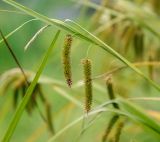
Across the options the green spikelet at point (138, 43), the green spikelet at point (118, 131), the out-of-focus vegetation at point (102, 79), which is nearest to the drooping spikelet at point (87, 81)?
the out-of-focus vegetation at point (102, 79)

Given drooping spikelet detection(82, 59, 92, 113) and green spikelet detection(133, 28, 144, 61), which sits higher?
drooping spikelet detection(82, 59, 92, 113)

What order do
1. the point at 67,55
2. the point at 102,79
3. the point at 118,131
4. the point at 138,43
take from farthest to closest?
the point at 102,79 < the point at 138,43 < the point at 118,131 < the point at 67,55

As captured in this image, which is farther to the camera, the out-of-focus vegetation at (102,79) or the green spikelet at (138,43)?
the green spikelet at (138,43)

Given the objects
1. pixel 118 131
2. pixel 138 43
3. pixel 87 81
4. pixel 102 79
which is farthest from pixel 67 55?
pixel 102 79

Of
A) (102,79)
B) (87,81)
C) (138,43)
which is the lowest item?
(102,79)

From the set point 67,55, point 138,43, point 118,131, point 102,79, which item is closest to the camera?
point 67,55

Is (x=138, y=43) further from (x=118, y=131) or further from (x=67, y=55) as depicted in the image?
(x=67, y=55)

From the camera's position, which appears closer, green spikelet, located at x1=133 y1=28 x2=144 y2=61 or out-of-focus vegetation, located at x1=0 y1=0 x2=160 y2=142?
out-of-focus vegetation, located at x1=0 y1=0 x2=160 y2=142

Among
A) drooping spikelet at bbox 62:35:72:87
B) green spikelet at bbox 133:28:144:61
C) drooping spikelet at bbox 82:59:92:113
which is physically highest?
drooping spikelet at bbox 62:35:72:87

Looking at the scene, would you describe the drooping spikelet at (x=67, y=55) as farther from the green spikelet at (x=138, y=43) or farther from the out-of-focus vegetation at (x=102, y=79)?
the green spikelet at (x=138, y=43)

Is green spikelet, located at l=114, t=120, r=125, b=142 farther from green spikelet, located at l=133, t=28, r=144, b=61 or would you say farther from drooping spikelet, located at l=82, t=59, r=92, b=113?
green spikelet, located at l=133, t=28, r=144, b=61

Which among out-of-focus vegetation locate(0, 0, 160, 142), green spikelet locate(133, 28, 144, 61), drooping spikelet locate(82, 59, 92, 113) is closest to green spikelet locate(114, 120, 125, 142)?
out-of-focus vegetation locate(0, 0, 160, 142)
